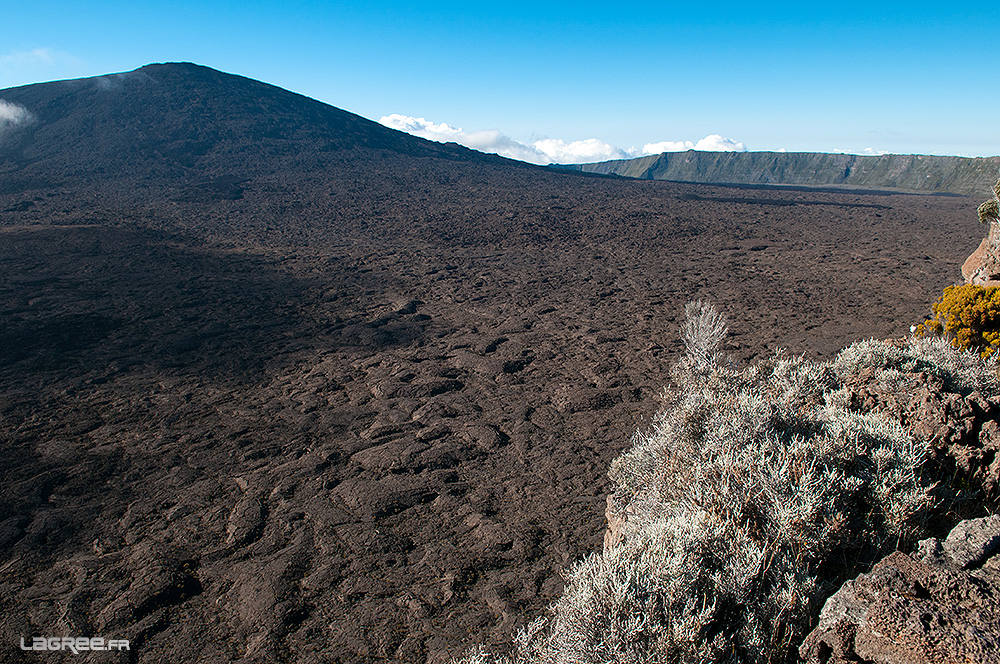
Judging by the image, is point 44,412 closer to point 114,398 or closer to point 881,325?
point 114,398

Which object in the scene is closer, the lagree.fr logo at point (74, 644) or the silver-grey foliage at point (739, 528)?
the silver-grey foliage at point (739, 528)

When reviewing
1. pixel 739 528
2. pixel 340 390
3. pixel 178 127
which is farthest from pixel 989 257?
pixel 178 127

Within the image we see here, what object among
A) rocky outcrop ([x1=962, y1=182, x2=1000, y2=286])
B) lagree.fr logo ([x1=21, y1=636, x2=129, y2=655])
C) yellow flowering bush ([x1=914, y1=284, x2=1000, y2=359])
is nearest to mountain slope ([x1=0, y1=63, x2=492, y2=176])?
lagree.fr logo ([x1=21, y1=636, x2=129, y2=655])

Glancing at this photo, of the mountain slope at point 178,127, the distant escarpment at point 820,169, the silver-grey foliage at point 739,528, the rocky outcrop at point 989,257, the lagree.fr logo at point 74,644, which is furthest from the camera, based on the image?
the distant escarpment at point 820,169

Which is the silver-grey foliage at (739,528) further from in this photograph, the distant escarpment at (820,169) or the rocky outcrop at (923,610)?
the distant escarpment at (820,169)

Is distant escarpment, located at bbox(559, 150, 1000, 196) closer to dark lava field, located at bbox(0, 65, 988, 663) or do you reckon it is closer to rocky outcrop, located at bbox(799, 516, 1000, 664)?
dark lava field, located at bbox(0, 65, 988, 663)

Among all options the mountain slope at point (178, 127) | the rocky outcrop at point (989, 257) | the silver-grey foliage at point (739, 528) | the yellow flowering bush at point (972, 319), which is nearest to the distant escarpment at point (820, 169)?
the mountain slope at point (178, 127)
